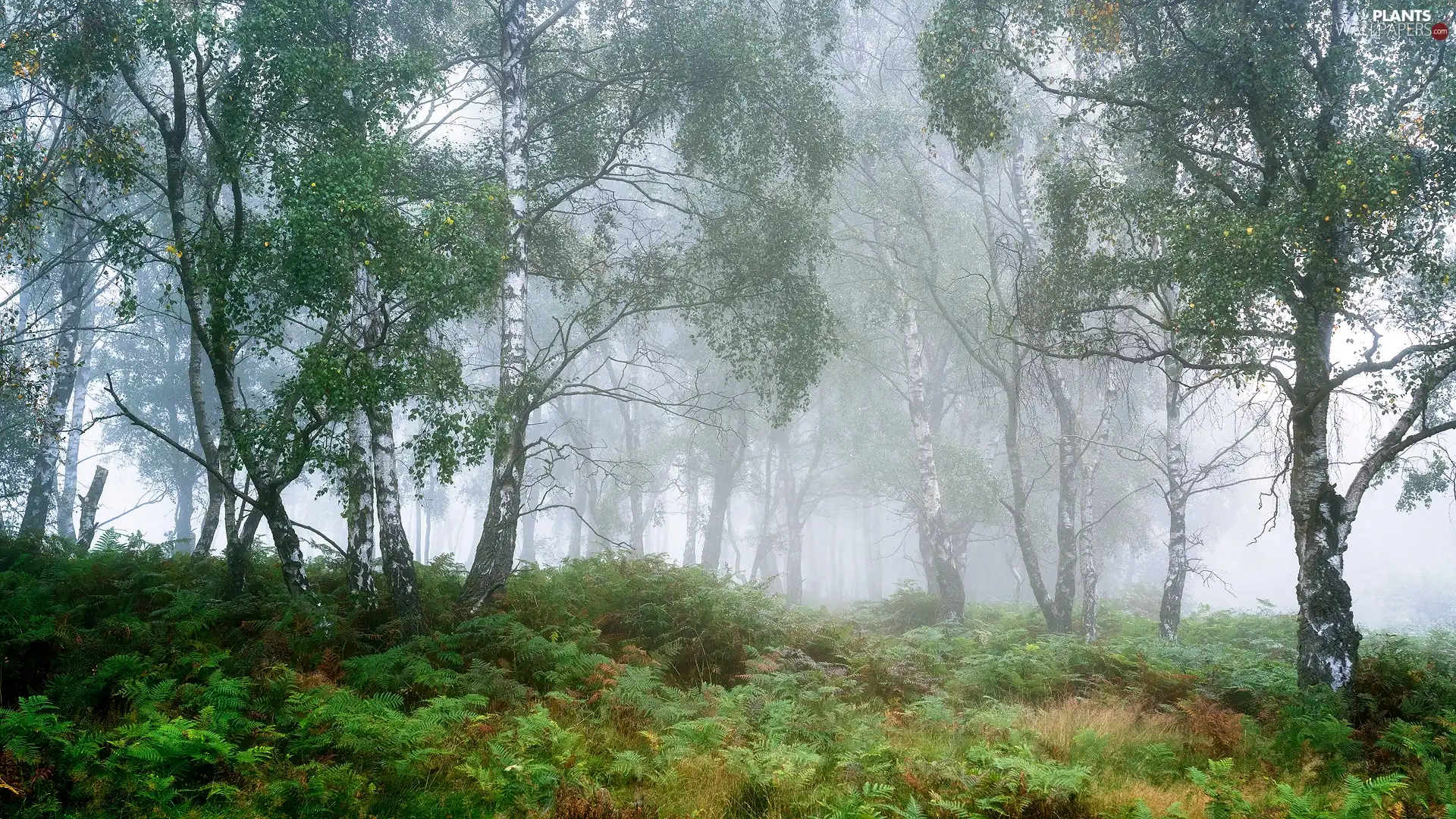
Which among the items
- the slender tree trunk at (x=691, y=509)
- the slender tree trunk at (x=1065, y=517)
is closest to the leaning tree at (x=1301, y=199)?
the slender tree trunk at (x=1065, y=517)

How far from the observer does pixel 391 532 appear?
35.0 feet

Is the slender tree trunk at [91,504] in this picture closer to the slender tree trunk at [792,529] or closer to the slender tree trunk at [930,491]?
the slender tree trunk at [930,491]

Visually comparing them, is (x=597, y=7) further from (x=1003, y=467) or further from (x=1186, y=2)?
(x=1003, y=467)

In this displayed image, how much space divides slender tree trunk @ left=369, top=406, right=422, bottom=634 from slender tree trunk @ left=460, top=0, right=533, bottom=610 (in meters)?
0.96

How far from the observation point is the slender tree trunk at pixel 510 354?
11.6 m

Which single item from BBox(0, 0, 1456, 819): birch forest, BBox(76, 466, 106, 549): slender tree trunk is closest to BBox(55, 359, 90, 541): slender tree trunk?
BBox(0, 0, 1456, 819): birch forest

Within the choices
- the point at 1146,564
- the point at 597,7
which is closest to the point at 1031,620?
the point at 597,7

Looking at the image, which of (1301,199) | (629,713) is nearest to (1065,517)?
(1301,199)

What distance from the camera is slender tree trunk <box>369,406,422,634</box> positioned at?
10.2 meters

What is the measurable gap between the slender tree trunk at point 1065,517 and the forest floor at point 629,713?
4.67m

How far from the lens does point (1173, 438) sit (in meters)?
17.3

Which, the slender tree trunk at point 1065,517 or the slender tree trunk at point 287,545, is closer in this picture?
the slender tree trunk at point 287,545

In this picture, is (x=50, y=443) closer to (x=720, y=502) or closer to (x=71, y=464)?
(x=71, y=464)

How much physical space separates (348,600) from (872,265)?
746 inches
